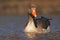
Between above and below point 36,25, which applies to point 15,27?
below

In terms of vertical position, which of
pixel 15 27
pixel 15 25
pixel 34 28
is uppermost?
pixel 34 28

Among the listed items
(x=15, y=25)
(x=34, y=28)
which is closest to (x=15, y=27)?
(x=15, y=25)

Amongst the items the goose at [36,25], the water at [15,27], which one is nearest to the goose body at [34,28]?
the goose at [36,25]

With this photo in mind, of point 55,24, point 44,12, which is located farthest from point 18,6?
point 55,24

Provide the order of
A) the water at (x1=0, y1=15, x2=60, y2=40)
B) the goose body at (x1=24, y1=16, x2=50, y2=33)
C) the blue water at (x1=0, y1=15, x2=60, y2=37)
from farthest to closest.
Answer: the blue water at (x1=0, y1=15, x2=60, y2=37) < the goose body at (x1=24, y1=16, x2=50, y2=33) < the water at (x1=0, y1=15, x2=60, y2=40)

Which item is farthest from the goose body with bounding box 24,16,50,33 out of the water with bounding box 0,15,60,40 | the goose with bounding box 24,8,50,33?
the water with bounding box 0,15,60,40

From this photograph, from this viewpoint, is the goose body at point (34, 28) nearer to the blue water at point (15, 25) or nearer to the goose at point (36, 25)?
the goose at point (36, 25)

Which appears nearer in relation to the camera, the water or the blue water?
the water

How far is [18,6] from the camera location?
25453 mm

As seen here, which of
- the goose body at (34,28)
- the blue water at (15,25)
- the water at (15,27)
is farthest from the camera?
the blue water at (15,25)

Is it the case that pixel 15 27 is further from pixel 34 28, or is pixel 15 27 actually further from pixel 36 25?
pixel 34 28

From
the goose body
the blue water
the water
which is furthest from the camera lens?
the blue water

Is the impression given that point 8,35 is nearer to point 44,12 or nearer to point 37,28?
point 37,28

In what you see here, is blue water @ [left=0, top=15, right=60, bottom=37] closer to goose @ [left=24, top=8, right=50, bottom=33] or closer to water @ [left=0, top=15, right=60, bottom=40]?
water @ [left=0, top=15, right=60, bottom=40]
